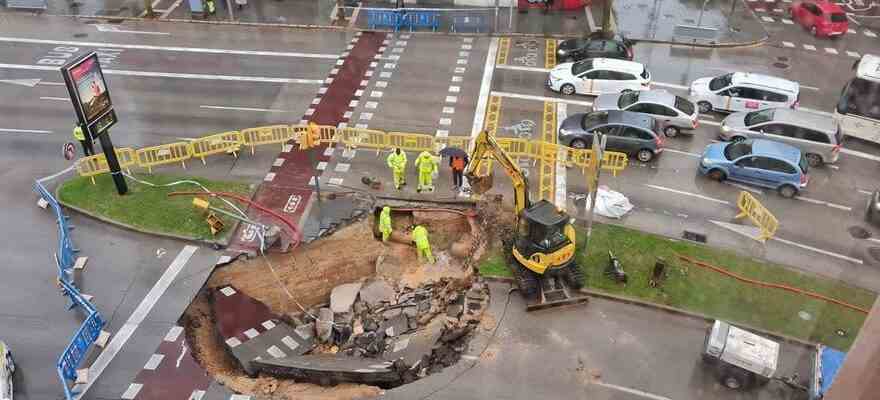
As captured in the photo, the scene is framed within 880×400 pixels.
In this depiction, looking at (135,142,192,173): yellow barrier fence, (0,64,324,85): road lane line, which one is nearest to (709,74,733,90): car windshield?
(0,64,324,85): road lane line

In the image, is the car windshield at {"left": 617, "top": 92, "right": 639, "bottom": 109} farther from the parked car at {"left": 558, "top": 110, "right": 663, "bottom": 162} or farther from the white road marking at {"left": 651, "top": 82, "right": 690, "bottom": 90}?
the white road marking at {"left": 651, "top": 82, "right": 690, "bottom": 90}

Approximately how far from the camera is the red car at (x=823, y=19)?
35.4 metres

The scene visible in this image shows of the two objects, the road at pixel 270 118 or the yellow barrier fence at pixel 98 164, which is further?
the yellow barrier fence at pixel 98 164

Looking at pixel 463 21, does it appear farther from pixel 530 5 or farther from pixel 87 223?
pixel 87 223

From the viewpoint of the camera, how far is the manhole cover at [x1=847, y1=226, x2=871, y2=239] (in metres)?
22.4

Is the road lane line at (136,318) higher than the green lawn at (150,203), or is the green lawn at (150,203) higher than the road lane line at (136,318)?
the green lawn at (150,203)

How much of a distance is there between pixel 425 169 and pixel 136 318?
33.3 ft

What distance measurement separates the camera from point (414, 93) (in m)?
29.9

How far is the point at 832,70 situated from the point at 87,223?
1335 inches

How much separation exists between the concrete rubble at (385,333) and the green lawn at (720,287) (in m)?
1.64

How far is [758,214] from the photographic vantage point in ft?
72.7

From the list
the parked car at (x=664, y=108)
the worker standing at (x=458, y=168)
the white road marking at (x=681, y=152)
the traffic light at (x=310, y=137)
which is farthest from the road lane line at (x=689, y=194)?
the traffic light at (x=310, y=137)

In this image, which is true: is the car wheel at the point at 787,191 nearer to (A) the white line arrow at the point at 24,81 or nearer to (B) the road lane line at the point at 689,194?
(B) the road lane line at the point at 689,194

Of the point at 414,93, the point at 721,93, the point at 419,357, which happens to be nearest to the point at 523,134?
the point at 414,93
